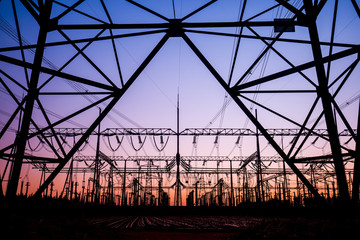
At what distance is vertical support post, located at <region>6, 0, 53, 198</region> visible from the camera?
580 cm

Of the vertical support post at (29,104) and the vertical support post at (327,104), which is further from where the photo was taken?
the vertical support post at (327,104)

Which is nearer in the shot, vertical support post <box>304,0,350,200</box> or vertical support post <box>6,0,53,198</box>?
vertical support post <box>6,0,53,198</box>

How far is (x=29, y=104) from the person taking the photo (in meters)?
6.11

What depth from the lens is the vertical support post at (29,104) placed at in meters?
5.80

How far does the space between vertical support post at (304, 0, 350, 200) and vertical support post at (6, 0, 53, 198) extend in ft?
19.4

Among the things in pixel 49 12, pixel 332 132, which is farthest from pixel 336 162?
pixel 49 12

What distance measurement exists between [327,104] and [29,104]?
21.4ft

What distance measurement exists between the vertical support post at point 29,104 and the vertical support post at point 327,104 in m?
5.90

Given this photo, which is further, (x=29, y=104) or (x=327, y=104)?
(x=327, y=104)

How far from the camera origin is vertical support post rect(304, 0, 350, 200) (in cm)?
591

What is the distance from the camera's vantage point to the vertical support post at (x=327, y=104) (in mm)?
5906

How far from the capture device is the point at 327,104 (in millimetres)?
6215

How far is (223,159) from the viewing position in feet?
109

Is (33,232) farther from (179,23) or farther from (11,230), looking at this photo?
(179,23)
